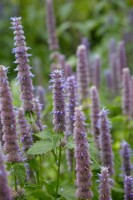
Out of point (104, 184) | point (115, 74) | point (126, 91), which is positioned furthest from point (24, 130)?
point (115, 74)

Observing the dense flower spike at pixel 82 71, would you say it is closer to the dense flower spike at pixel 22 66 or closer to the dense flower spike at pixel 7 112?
the dense flower spike at pixel 22 66

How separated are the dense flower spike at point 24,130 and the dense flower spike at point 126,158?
665mm

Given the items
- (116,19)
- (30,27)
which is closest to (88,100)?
(116,19)

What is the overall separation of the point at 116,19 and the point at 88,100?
14.0 ft

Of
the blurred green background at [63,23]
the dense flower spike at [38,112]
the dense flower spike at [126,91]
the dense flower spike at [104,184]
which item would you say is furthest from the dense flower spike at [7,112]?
the blurred green background at [63,23]

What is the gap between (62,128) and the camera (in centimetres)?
303

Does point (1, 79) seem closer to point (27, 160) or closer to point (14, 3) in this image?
point (27, 160)

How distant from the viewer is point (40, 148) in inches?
118

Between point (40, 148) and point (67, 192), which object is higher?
point (40, 148)

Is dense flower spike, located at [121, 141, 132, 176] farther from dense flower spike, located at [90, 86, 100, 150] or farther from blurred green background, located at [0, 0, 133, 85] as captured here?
blurred green background, located at [0, 0, 133, 85]

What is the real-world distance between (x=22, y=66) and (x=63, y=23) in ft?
20.9

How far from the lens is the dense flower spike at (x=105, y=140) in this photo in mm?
3287

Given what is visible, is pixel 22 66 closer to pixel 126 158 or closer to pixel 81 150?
pixel 81 150

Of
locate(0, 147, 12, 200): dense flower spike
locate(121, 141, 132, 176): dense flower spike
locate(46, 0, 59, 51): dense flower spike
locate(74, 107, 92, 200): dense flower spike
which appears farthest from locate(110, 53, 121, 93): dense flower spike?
locate(0, 147, 12, 200): dense flower spike
